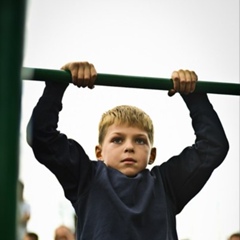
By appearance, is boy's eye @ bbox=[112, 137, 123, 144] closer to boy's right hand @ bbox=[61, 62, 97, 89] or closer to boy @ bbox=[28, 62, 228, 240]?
boy @ bbox=[28, 62, 228, 240]

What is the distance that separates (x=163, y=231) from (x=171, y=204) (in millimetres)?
121

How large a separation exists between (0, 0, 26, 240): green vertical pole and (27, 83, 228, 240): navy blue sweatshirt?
0.84m

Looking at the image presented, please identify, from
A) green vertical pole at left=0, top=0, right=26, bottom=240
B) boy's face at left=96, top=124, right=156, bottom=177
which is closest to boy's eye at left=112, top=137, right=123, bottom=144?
boy's face at left=96, top=124, right=156, bottom=177

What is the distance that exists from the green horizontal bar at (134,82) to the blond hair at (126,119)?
0.12m

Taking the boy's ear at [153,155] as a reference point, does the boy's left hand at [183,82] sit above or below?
above

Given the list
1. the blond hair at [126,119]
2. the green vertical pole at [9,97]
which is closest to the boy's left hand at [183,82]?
the blond hair at [126,119]

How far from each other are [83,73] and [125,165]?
0.90 ft

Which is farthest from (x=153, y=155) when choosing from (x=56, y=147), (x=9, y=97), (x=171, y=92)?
(x=9, y=97)

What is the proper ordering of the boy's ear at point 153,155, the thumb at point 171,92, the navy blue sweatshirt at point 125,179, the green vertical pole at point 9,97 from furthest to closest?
1. the boy's ear at point 153,155
2. the thumb at point 171,92
3. the navy blue sweatshirt at point 125,179
4. the green vertical pole at point 9,97

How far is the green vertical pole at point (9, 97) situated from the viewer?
1.83 ft

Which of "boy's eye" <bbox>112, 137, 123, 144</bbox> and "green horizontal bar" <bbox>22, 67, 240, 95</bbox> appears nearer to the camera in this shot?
"green horizontal bar" <bbox>22, 67, 240, 95</bbox>

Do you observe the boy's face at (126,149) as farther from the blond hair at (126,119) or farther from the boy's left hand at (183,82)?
the boy's left hand at (183,82)

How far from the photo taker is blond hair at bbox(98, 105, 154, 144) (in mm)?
1650

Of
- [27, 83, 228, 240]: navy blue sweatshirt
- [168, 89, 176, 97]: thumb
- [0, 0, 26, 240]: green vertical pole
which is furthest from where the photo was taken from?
[168, 89, 176, 97]: thumb
